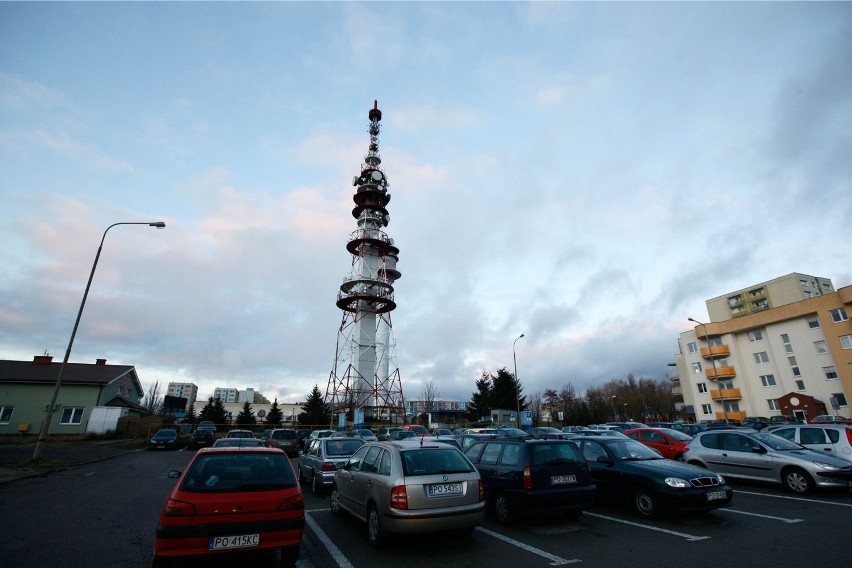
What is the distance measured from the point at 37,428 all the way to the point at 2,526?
3613cm

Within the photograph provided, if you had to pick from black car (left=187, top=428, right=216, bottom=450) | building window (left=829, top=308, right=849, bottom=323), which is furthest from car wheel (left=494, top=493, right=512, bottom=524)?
building window (left=829, top=308, right=849, bottom=323)

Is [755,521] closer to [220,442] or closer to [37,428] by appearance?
[220,442]

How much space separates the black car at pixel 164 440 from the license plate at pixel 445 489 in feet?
92.0

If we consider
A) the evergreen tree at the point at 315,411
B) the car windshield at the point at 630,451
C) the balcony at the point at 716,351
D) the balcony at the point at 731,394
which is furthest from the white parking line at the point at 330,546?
the balcony at the point at 716,351

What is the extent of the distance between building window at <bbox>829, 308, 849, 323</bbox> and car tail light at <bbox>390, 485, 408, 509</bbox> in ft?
164

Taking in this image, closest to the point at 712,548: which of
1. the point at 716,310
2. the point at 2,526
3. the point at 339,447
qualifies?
the point at 339,447

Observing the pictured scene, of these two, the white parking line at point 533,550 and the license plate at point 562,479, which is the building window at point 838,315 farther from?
the white parking line at point 533,550

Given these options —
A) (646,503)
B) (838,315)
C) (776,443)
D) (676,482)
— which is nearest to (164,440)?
(646,503)

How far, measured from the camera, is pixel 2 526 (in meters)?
7.29

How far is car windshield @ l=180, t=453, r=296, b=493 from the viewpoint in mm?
5141

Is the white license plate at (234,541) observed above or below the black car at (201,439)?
below

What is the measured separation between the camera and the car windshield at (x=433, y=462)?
6.27 m

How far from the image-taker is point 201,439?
2819 cm

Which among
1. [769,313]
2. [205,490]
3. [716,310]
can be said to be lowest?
[205,490]
